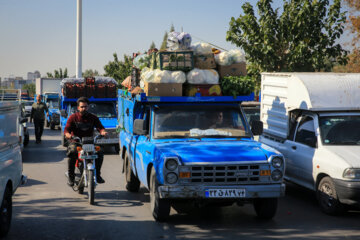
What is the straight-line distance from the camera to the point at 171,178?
7.77 metres

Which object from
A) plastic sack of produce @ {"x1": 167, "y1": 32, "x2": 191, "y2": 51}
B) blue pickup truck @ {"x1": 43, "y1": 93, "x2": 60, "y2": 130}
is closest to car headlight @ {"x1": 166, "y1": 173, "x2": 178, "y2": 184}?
plastic sack of produce @ {"x1": 167, "y1": 32, "x2": 191, "y2": 51}

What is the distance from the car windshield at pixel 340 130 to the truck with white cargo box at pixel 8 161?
502 centimetres

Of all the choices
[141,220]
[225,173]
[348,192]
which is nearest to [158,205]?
[141,220]

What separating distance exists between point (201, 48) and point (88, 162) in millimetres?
2995

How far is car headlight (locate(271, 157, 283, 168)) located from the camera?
7.91 meters

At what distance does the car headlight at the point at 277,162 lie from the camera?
7.91 meters

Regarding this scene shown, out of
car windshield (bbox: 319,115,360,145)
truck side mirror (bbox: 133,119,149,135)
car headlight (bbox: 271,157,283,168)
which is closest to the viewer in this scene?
car headlight (bbox: 271,157,283,168)

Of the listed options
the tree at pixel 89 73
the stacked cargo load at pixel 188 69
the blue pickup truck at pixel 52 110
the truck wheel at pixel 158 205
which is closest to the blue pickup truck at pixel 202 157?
the truck wheel at pixel 158 205

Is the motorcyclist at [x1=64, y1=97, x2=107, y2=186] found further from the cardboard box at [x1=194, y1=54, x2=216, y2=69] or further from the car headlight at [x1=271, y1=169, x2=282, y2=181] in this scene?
the car headlight at [x1=271, y1=169, x2=282, y2=181]

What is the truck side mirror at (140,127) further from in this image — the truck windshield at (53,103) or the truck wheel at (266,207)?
the truck windshield at (53,103)

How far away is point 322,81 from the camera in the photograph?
10.2m

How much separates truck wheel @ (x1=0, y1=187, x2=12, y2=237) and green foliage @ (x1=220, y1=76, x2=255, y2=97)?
13.6 feet

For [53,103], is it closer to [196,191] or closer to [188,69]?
[188,69]

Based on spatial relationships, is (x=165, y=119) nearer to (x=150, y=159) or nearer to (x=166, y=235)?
(x=150, y=159)
